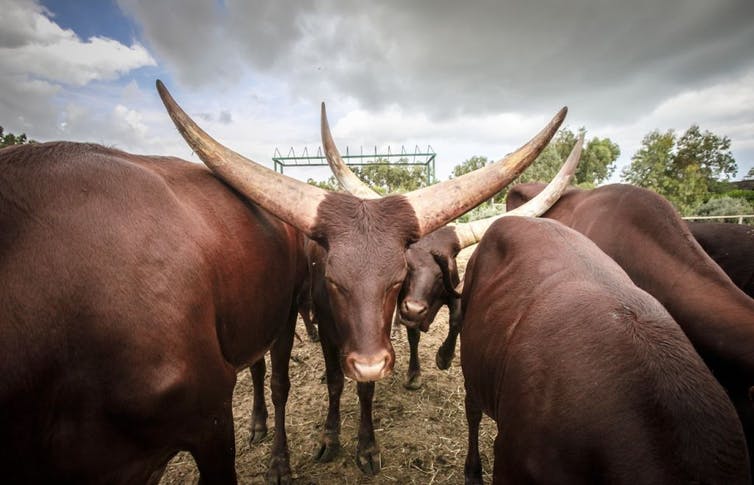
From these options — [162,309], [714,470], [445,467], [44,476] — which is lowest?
[445,467]

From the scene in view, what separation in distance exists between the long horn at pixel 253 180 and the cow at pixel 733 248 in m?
5.16

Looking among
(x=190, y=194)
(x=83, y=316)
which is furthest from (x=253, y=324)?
(x=83, y=316)

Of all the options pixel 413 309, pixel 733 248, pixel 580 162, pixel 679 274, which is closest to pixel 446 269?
pixel 413 309

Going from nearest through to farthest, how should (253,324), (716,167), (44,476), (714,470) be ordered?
1. (714,470)
2. (44,476)
3. (253,324)
4. (716,167)

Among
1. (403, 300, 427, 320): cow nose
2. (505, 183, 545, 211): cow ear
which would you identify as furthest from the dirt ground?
(505, 183, 545, 211): cow ear

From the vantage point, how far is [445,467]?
3672 millimetres

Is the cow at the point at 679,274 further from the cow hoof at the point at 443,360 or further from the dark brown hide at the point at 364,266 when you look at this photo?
the cow hoof at the point at 443,360

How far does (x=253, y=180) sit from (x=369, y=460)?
9.62 feet

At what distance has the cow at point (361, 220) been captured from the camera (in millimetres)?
2348

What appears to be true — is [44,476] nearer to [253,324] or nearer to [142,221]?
[142,221]

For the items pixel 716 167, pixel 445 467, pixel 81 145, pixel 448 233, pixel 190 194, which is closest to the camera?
pixel 81 145

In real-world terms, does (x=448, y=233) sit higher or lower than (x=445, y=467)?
higher

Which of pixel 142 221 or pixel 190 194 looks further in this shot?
pixel 190 194

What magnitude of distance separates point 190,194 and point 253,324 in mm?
997
